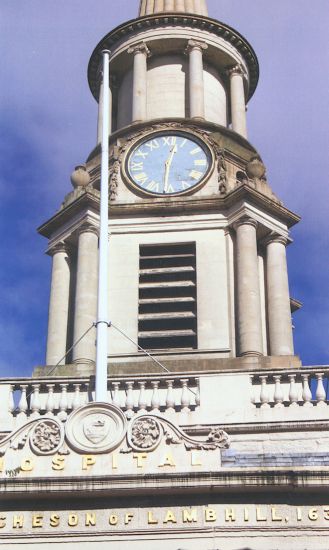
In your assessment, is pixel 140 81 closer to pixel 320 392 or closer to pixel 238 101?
pixel 238 101

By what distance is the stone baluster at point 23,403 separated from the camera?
86.5ft

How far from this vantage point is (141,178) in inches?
1420

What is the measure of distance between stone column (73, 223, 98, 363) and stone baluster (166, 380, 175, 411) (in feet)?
16.6

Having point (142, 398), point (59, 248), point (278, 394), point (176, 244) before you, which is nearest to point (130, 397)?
point (142, 398)

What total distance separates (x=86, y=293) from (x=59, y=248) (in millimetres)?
2548

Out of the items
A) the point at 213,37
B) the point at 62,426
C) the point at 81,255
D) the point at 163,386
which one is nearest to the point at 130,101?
the point at 213,37

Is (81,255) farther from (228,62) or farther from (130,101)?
(228,62)

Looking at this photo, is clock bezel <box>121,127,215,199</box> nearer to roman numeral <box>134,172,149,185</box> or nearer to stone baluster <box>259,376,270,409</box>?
roman numeral <box>134,172,149,185</box>

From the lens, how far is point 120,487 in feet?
68.7

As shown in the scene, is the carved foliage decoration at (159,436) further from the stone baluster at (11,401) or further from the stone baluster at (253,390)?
the stone baluster at (11,401)

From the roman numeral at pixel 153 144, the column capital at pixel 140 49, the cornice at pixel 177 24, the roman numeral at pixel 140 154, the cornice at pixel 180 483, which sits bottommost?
the cornice at pixel 180 483

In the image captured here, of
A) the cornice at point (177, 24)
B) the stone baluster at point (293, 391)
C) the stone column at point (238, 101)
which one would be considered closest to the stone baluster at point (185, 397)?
the stone baluster at point (293, 391)

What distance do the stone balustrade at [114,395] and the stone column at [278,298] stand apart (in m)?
6.27

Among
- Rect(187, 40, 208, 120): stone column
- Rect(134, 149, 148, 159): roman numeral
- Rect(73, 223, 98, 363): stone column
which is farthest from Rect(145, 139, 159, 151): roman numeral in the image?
Rect(73, 223, 98, 363): stone column
